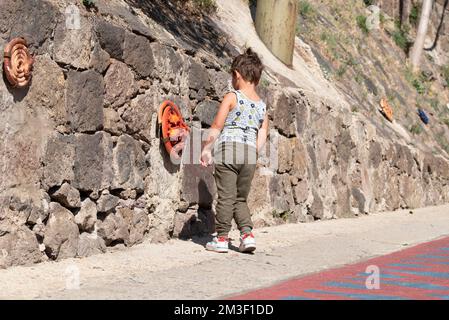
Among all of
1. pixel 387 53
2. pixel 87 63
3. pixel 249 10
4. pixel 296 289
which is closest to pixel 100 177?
pixel 87 63

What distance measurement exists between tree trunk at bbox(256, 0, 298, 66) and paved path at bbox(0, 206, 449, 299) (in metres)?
4.84

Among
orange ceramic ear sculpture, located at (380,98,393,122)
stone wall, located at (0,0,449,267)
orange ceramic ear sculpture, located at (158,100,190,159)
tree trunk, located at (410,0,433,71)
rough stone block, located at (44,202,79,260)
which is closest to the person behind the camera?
stone wall, located at (0,0,449,267)

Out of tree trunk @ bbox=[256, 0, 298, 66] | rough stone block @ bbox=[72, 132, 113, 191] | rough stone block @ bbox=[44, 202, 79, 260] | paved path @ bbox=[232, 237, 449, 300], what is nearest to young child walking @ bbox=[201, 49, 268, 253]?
rough stone block @ bbox=[72, 132, 113, 191]

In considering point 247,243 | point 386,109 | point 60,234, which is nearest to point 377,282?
point 247,243

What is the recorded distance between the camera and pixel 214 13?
1404 cm

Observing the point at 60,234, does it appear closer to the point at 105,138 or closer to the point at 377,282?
the point at 105,138

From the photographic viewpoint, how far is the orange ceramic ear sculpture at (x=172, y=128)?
8.59 metres

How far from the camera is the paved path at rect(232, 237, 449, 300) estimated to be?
592cm

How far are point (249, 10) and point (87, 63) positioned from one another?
8714 millimetres

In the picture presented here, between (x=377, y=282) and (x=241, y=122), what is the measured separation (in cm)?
208

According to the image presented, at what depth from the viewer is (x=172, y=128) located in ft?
28.6

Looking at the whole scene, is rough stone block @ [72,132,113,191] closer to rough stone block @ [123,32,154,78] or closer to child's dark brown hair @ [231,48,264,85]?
rough stone block @ [123,32,154,78]

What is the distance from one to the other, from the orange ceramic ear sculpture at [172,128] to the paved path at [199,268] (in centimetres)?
87
